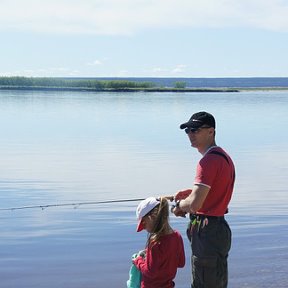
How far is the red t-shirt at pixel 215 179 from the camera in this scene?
4324 mm

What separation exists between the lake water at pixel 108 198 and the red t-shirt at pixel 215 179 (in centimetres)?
254

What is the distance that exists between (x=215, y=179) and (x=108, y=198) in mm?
7170

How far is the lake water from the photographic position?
7.29 meters

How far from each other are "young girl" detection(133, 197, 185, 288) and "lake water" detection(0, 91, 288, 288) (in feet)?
7.99

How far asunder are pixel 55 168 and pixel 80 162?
1.30 m

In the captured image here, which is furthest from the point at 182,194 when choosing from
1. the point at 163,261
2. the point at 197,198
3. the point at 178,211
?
the point at 163,261

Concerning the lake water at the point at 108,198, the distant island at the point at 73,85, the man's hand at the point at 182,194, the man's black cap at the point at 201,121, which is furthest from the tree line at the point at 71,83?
the man's black cap at the point at 201,121

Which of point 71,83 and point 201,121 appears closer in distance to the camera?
point 201,121

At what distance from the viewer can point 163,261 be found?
438 cm

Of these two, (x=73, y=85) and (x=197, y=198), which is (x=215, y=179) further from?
(x=73, y=85)

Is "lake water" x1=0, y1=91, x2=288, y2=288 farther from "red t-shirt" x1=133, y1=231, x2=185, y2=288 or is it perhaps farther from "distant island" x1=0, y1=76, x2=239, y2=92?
"distant island" x1=0, y1=76, x2=239, y2=92

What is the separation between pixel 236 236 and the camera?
28.9 ft

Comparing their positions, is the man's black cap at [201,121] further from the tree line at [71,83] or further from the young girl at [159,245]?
the tree line at [71,83]

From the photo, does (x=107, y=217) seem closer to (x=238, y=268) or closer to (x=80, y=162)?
(x=238, y=268)
